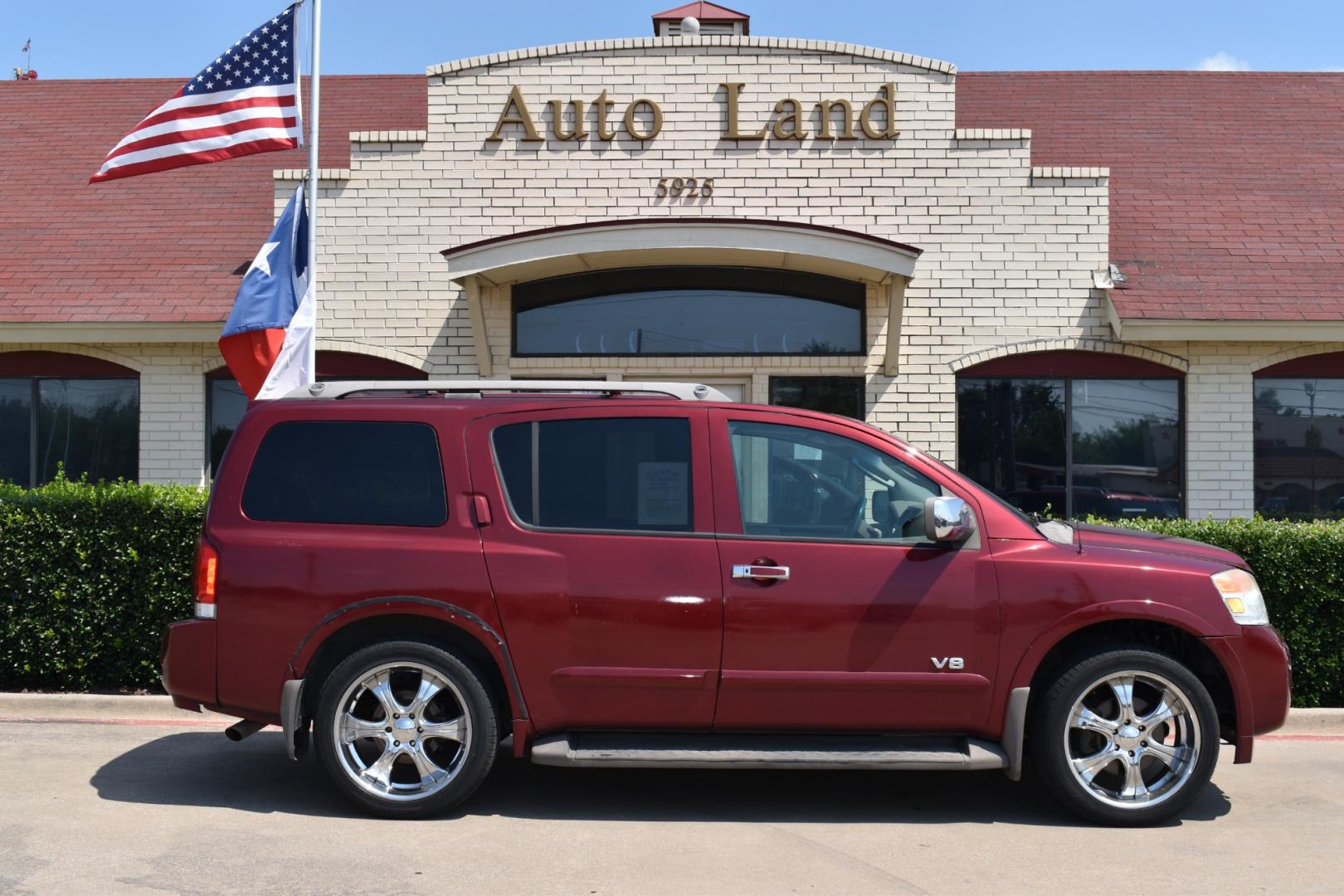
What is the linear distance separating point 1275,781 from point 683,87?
8017mm

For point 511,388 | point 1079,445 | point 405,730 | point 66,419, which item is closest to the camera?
point 405,730

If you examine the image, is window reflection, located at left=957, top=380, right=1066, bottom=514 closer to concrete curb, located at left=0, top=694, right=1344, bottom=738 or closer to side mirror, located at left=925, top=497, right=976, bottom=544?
concrete curb, located at left=0, top=694, right=1344, bottom=738

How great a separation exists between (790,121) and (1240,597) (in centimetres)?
735

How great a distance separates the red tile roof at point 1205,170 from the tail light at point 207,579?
826 cm

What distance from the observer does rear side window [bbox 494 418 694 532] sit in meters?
6.12

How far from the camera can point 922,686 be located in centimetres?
593

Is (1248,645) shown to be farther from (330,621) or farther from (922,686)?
(330,621)

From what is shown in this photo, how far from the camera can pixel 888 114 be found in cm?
1216

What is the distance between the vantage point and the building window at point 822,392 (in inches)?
478

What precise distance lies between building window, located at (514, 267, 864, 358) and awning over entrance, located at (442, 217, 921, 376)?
67 cm

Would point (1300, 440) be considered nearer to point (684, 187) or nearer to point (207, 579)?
point (684, 187)

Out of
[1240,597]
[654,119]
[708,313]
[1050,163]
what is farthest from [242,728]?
[1050,163]

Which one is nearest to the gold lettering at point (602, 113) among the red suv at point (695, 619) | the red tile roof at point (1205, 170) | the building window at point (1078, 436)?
the building window at point (1078, 436)

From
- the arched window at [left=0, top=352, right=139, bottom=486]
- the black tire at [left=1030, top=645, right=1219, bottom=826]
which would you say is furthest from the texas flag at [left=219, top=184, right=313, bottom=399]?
the black tire at [left=1030, top=645, right=1219, bottom=826]
